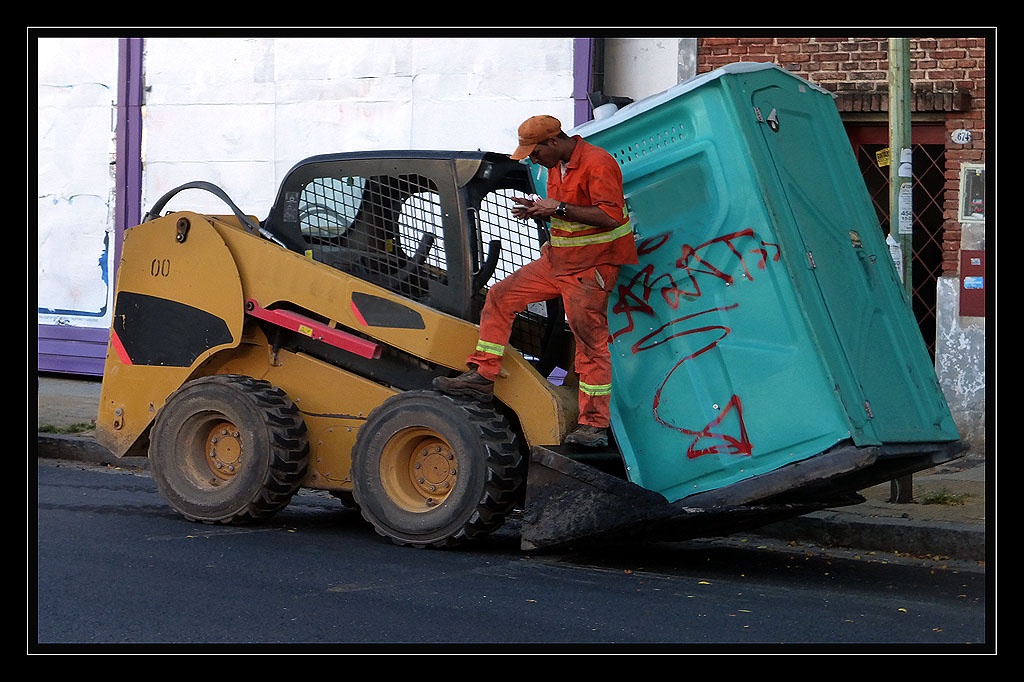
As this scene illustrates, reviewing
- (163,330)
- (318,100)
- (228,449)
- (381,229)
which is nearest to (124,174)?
(318,100)

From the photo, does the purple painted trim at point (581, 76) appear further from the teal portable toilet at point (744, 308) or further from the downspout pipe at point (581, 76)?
the teal portable toilet at point (744, 308)

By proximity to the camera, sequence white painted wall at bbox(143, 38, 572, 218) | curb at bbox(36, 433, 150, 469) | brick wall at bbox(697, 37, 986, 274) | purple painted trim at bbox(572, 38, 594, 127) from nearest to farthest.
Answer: curb at bbox(36, 433, 150, 469) → brick wall at bbox(697, 37, 986, 274) → purple painted trim at bbox(572, 38, 594, 127) → white painted wall at bbox(143, 38, 572, 218)

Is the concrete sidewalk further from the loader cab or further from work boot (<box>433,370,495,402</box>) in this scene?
work boot (<box>433,370,495,402</box>)

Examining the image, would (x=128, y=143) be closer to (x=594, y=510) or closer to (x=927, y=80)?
(x=927, y=80)

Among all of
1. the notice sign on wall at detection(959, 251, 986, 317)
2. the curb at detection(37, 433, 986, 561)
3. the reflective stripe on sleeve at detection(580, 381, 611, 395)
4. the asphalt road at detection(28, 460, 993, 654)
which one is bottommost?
the asphalt road at detection(28, 460, 993, 654)

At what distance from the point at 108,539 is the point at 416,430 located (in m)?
1.62

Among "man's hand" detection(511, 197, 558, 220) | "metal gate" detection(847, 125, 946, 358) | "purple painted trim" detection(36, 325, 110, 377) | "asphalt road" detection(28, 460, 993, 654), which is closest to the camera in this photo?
"asphalt road" detection(28, 460, 993, 654)

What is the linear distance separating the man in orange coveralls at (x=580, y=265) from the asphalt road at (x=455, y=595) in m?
0.81

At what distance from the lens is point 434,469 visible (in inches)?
264

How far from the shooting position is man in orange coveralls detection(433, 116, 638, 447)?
632 centimetres

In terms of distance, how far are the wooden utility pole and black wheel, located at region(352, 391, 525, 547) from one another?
255cm

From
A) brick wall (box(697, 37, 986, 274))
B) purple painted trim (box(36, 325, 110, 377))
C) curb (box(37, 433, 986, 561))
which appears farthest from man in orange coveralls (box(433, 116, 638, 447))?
purple painted trim (box(36, 325, 110, 377))

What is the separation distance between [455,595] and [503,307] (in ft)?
4.78
